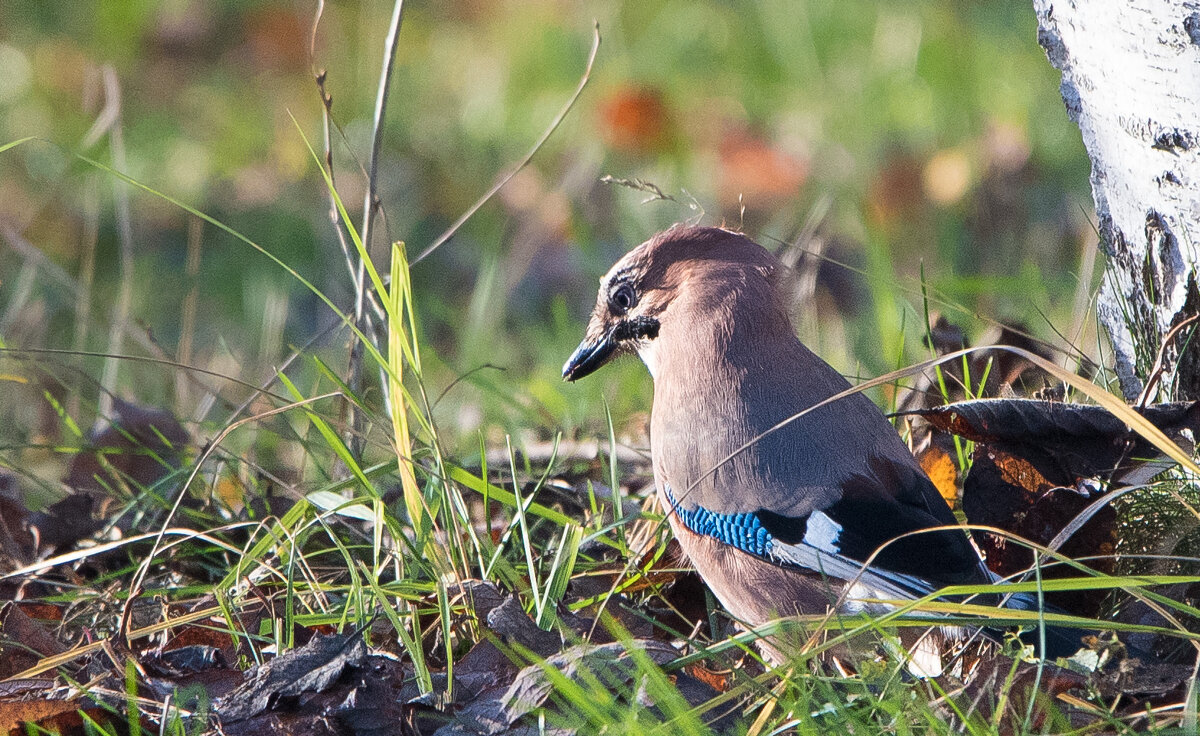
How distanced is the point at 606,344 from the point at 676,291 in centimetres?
24

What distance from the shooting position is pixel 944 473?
9.08 ft

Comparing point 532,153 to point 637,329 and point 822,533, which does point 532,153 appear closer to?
point 637,329

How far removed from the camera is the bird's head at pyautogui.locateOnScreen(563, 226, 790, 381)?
2.67 meters

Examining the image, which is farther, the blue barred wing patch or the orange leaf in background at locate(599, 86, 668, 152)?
the orange leaf in background at locate(599, 86, 668, 152)

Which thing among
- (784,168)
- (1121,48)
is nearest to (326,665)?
(1121,48)

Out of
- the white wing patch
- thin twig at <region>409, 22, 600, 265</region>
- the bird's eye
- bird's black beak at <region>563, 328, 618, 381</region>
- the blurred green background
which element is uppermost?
thin twig at <region>409, 22, 600, 265</region>

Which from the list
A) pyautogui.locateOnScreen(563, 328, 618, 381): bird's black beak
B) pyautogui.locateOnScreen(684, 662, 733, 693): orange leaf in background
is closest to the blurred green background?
pyautogui.locateOnScreen(563, 328, 618, 381): bird's black beak

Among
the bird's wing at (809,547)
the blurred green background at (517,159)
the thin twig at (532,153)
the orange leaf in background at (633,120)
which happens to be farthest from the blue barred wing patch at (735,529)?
the orange leaf in background at (633,120)

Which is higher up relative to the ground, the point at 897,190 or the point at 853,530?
the point at 853,530

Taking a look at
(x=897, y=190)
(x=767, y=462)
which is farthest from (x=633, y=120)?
(x=767, y=462)

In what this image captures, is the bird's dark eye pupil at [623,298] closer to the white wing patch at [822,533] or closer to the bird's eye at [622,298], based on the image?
the bird's eye at [622,298]

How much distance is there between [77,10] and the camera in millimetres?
8078

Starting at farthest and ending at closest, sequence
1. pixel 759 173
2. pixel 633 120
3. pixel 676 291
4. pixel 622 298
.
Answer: pixel 633 120, pixel 759 173, pixel 622 298, pixel 676 291

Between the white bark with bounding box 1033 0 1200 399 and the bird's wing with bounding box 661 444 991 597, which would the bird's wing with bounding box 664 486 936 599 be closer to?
the bird's wing with bounding box 661 444 991 597
